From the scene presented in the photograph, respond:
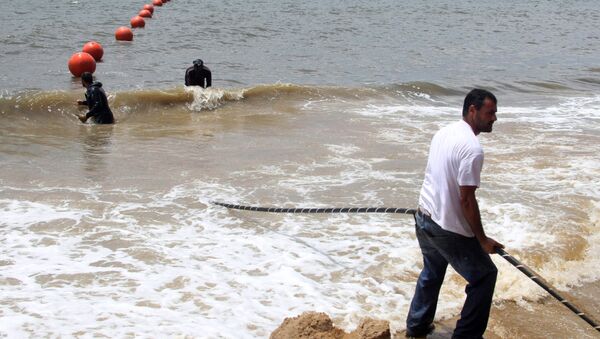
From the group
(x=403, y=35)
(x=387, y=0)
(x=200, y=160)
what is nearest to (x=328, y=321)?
(x=200, y=160)

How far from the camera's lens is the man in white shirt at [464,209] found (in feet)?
13.9

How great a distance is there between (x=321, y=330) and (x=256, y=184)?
14.9 feet

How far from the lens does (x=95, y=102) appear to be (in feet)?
41.7

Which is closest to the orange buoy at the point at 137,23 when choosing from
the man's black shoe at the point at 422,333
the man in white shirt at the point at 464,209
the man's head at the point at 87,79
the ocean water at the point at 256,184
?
the ocean water at the point at 256,184

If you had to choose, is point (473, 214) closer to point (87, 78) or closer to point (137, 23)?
point (87, 78)

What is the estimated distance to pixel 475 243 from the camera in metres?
4.47

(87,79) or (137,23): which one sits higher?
(87,79)

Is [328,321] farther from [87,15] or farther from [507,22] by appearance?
[507,22]

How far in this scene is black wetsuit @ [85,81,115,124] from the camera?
41.4ft

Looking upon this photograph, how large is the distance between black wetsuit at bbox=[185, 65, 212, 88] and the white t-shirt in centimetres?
1085

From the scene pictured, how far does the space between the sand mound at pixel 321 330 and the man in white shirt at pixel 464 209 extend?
520 mm

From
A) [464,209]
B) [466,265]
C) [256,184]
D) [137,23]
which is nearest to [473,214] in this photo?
[464,209]

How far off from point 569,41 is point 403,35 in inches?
274

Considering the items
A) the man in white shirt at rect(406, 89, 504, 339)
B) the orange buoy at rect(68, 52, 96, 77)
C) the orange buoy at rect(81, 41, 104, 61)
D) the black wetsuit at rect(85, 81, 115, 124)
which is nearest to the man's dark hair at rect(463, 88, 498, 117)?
the man in white shirt at rect(406, 89, 504, 339)
